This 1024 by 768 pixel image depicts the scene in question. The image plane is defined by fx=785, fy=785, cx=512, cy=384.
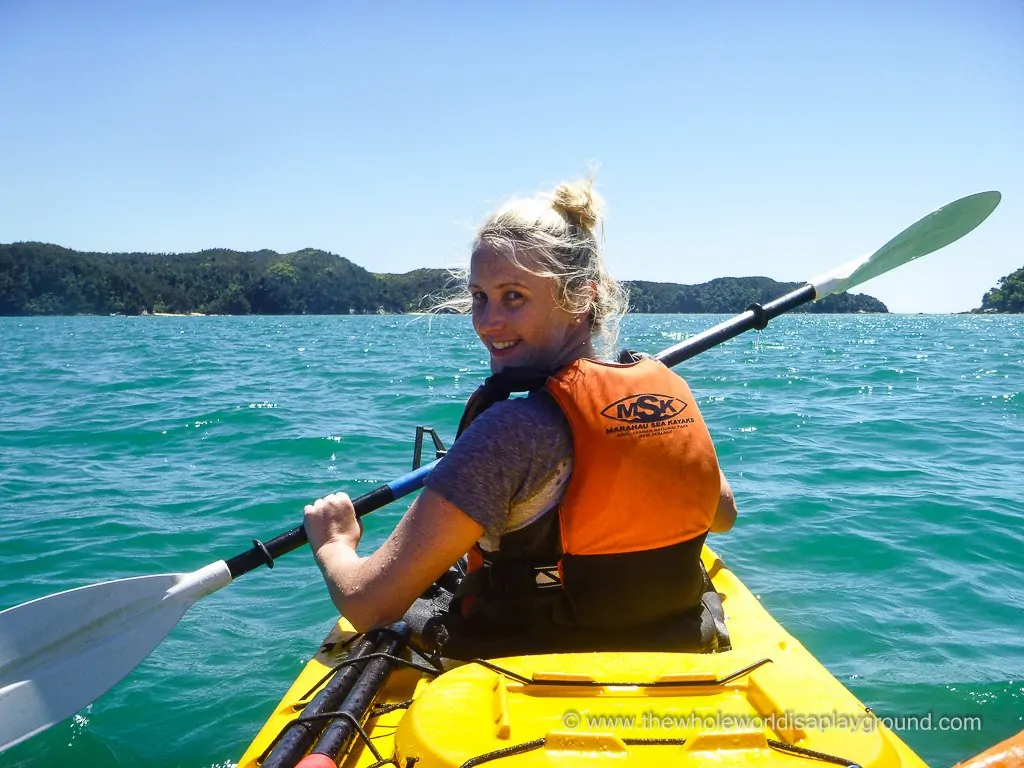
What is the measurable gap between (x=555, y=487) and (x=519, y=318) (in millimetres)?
431

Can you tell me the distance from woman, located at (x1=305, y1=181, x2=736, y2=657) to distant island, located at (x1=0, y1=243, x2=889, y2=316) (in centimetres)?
8098

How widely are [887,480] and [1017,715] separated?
144 inches

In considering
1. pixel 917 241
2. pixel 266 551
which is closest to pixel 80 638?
pixel 266 551

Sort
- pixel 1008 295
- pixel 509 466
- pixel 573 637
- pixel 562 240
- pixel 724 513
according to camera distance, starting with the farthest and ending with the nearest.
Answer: pixel 1008 295 < pixel 724 513 < pixel 573 637 < pixel 562 240 < pixel 509 466

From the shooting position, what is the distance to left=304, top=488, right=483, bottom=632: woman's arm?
168 cm

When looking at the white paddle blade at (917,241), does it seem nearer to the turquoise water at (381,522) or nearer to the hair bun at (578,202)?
the turquoise water at (381,522)

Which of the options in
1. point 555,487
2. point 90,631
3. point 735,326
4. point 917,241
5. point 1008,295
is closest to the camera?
point 555,487

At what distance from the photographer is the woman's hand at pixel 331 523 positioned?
2049 mm

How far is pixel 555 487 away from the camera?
1.81 meters

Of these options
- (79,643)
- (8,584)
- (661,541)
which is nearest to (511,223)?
(661,541)

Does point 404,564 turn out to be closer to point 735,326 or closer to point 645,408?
point 645,408

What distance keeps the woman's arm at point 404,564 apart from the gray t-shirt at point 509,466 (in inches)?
1.6

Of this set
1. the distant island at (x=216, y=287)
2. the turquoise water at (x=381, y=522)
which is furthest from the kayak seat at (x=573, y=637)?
the distant island at (x=216, y=287)

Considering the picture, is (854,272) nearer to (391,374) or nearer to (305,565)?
(305,565)
